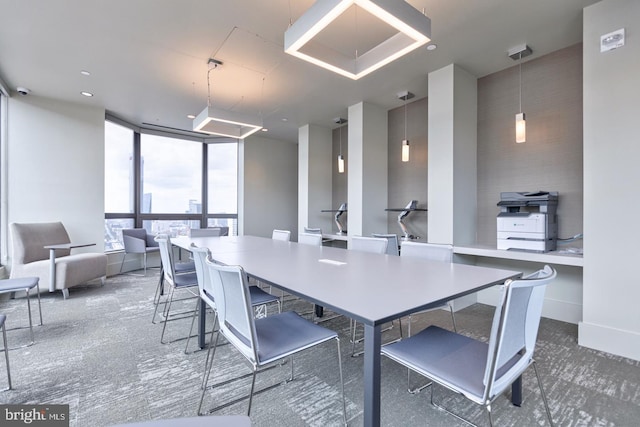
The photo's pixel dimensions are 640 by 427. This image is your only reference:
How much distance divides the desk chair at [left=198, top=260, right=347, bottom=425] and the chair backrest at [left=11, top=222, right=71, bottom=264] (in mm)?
3996

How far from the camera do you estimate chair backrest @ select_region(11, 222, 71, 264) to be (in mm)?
3842

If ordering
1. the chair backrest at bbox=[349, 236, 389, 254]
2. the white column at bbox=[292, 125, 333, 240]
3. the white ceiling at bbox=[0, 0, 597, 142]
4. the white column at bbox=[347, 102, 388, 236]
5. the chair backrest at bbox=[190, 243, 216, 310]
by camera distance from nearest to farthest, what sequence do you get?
1. the chair backrest at bbox=[190, 243, 216, 310]
2. the white ceiling at bbox=[0, 0, 597, 142]
3. the chair backrest at bbox=[349, 236, 389, 254]
4. the white column at bbox=[347, 102, 388, 236]
5. the white column at bbox=[292, 125, 333, 240]

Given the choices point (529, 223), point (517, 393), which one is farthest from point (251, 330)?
point (529, 223)

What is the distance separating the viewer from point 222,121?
3646 mm

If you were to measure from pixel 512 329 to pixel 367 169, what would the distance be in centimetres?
371

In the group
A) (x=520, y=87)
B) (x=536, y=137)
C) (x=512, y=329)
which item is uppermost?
(x=520, y=87)

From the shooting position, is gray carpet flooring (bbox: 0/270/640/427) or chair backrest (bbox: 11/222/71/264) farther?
chair backrest (bbox: 11/222/71/264)

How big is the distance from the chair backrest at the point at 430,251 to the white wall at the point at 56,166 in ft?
17.0

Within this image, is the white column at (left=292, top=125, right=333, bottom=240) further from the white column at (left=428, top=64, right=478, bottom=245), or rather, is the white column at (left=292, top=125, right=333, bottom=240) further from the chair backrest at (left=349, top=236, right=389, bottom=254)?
the chair backrest at (left=349, top=236, right=389, bottom=254)

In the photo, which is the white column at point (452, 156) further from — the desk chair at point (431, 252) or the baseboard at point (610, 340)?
the baseboard at point (610, 340)

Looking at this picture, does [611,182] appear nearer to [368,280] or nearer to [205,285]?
[368,280]

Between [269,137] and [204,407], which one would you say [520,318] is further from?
[269,137]

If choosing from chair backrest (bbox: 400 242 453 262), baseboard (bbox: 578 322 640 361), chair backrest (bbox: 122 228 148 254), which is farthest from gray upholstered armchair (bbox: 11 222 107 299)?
baseboard (bbox: 578 322 640 361)

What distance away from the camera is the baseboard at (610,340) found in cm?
226
